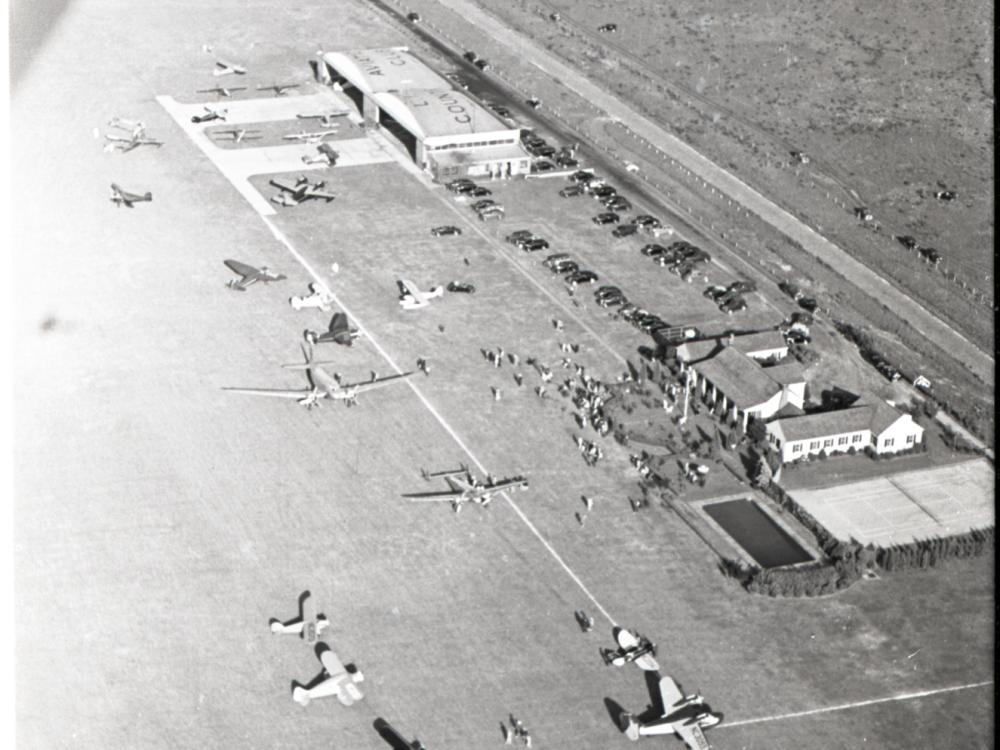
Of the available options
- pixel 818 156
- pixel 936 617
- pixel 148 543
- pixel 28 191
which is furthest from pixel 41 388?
pixel 818 156

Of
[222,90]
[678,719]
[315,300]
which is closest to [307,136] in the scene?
[222,90]

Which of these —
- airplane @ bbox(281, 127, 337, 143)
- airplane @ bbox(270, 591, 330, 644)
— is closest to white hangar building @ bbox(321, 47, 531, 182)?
airplane @ bbox(281, 127, 337, 143)

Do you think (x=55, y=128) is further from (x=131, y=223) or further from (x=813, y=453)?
(x=813, y=453)

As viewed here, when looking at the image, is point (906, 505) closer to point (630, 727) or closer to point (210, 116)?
point (630, 727)

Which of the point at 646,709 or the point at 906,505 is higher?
the point at 906,505

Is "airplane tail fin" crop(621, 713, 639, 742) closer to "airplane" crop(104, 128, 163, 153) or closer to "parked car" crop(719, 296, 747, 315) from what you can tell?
"parked car" crop(719, 296, 747, 315)

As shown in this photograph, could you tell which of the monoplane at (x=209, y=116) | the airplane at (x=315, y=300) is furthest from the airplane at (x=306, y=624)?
the monoplane at (x=209, y=116)
